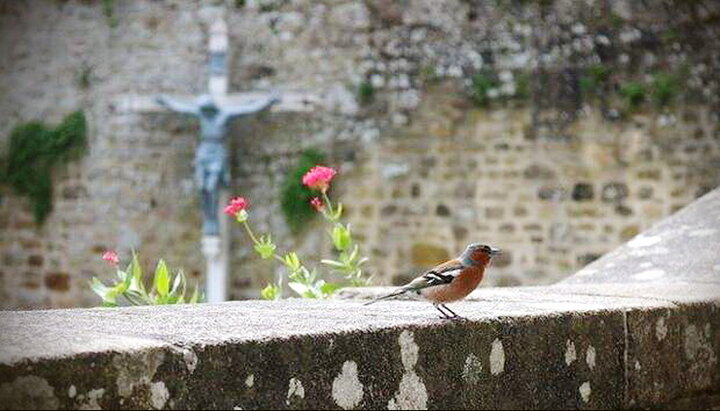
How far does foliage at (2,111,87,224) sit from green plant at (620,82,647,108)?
4851 millimetres

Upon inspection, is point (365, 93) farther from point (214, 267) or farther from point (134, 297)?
point (134, 297)

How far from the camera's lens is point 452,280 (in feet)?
6.91

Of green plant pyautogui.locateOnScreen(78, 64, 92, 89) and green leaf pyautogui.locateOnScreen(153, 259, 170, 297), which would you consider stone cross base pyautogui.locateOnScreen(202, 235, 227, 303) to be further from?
green leaf pyautogui.locateOnScreen(153, 259, 170, 297)

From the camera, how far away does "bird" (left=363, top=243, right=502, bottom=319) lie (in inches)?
82.0

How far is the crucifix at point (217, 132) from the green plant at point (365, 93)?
42cm

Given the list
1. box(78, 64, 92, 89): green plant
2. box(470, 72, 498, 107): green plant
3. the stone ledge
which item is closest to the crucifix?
box(78, 64, 92, 89): green plant

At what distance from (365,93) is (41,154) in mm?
3127

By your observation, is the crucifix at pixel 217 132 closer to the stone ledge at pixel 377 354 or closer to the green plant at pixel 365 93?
the green plant at pixel 365 93

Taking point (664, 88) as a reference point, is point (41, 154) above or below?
below

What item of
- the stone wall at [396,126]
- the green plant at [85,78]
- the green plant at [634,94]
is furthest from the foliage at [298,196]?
the green plant at [634,94]

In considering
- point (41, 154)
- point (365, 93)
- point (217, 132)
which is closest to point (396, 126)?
point (365, 93)

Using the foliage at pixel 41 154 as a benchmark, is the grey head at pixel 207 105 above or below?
above

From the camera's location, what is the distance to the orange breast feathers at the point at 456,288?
2.08 metres

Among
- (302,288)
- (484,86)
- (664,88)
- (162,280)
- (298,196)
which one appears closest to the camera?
(162,280)
